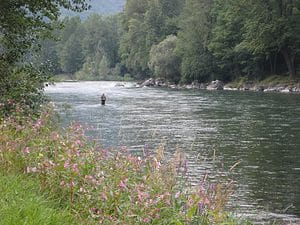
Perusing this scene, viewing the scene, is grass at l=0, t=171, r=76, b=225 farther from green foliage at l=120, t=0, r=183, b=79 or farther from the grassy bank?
green foliage at l=120, t=0, r=183, b=79

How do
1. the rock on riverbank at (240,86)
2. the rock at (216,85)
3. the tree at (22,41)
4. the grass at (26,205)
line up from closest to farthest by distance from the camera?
the grass at (26,205)
the tree at (22,41)
the rock on riverbank at (240,86)
the rock at (216,85)

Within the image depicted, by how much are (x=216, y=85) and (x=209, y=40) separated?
11057 millimetres

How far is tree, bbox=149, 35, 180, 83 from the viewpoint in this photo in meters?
87.1

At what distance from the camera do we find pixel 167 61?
86.9 meters

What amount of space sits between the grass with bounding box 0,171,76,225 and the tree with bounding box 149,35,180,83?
8064 cm

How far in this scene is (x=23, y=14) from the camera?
558 inches

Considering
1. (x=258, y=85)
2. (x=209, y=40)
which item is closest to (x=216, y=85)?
(x=258, y=85)

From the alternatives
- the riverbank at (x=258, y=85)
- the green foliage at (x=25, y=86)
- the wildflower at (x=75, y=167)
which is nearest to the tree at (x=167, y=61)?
the riverbank at (x=258, y=85)

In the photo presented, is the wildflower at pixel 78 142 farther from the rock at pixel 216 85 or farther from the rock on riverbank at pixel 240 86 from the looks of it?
the rock at pixel 216 85

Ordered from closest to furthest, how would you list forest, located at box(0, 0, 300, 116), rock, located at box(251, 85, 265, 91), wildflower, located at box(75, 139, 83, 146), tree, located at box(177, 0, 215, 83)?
wildflower, located at box(75, 139, 83, 146) < forest, located at box(0, 0, 300, 116) < rock, located at box(251, 85, 265, 91) < tree, located at box(177, 0, 215, 83)

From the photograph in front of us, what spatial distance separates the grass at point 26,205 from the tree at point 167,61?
265 feet

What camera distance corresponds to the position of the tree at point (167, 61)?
87.1 m

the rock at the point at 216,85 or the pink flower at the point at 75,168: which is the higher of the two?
the pink flower at the point at 75,168

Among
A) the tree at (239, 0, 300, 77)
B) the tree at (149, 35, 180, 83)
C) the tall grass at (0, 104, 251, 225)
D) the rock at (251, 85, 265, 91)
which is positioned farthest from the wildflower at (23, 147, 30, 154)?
the tree at (149, 35, 180, 83)
